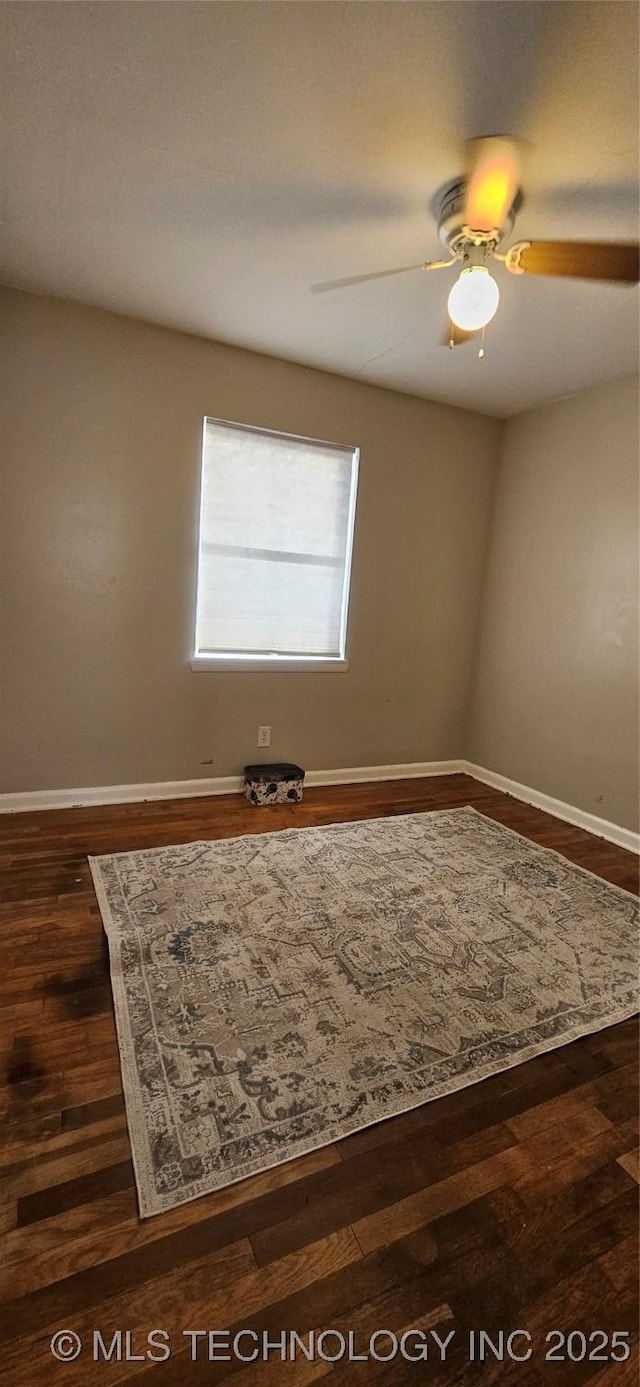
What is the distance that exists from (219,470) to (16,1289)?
3106 millimetres

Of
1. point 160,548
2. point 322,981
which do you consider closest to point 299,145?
point 160,548

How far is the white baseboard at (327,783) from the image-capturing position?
2896 millimetres

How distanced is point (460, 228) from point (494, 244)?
0.42ft

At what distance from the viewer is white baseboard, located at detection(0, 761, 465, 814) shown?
2.86m

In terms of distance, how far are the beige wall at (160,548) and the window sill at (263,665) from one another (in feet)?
0.14

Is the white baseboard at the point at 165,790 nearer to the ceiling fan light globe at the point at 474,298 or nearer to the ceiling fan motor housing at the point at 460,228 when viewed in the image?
the ceiling fan light globe at the point at 474,298

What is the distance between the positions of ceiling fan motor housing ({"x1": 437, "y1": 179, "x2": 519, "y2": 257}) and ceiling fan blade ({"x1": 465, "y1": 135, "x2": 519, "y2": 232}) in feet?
0.04

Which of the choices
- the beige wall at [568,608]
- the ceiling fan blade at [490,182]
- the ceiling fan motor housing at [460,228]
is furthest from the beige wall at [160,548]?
the ceiling fan blade at [490,182]

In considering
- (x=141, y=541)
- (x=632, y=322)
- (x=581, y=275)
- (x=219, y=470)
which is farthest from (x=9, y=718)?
(x=632, y=322)

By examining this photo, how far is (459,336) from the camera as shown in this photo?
210cm

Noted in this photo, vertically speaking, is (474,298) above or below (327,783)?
above

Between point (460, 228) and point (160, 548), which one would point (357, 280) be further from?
point (160, 548)

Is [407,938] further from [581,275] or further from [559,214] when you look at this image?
[559,214]

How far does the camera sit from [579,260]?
5.25 ft
